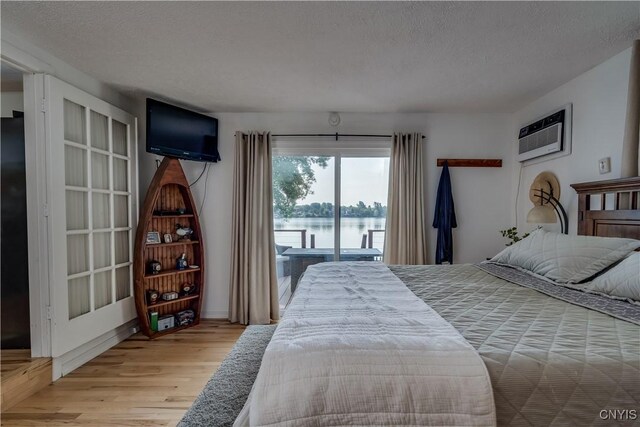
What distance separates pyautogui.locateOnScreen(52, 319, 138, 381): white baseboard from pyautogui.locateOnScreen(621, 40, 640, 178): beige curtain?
4.25 meters

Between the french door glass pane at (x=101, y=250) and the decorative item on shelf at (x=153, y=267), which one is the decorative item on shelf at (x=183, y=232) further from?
the french door glass pane at (x=101, y=250)

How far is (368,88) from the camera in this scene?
2715mm

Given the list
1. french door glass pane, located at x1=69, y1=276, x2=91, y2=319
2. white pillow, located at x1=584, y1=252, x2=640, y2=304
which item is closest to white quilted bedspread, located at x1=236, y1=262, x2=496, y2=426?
white pillow, located at x1=584, y1=252, x2=640, y2=304

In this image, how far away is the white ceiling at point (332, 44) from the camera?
65.7 inches

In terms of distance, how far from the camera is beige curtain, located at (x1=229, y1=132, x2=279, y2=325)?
335cm

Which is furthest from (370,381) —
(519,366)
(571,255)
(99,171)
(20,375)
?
(99,171)

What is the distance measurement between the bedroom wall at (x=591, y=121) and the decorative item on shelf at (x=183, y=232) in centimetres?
368

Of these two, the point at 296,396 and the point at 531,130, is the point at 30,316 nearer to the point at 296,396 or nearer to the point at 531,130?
the point at 296,396

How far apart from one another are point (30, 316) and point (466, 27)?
3604 mm

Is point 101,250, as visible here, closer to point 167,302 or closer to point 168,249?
point 168,249

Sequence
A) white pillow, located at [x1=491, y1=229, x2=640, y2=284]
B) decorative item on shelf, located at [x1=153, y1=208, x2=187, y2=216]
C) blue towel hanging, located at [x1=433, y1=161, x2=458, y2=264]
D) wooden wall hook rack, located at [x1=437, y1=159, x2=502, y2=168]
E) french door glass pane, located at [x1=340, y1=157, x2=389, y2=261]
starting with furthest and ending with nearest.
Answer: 1. french door glass pane, located at [x1=340, y1=157, x2=389, y2=261]
2. wooden wall hook rack, located at [x1=437, y1=159, x2=502, y2=168]
3. blue towel hanging, located at [x1=433, y1=161, x2=458, y2=264]
4. decorative item on shelf, located at [x1=153, y1=208, x2=187, y2=216]
5. white pillow, located at [x1=491, y1=229, x2=640, y2=284]

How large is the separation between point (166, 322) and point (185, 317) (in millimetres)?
195

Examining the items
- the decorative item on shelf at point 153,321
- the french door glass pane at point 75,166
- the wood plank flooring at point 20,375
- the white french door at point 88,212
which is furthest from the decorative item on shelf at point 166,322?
the french door glass pane at point 75,166

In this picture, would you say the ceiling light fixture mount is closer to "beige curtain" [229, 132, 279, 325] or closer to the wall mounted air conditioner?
"beige curtain" [229, 132, 279, 325]
